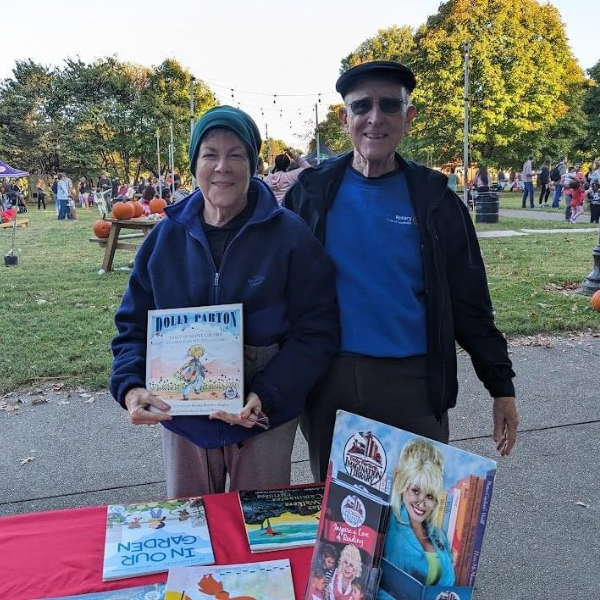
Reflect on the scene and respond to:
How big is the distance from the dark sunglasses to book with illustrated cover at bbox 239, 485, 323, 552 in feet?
4.20

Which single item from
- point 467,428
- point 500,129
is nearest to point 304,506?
point 467,428

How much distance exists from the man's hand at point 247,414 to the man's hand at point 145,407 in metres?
0.15

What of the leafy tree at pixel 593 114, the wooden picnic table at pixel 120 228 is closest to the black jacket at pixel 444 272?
the wooden picnic table at pixel 120 228

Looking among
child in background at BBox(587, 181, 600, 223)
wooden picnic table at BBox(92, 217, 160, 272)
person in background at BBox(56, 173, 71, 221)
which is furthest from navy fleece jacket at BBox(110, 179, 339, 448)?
person in background at BBox(56, 173, 71, 221)

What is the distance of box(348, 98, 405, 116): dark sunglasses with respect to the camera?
2.05 meters

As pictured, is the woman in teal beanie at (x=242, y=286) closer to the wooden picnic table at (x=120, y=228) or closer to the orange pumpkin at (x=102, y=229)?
the wooden picnic table at (x=120, y=228)

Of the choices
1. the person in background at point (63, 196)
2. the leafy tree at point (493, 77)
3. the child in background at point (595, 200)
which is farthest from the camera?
the leafy tree at point (493, 77)

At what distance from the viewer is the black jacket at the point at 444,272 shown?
6.72 feet

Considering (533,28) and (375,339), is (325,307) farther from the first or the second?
(533,28)

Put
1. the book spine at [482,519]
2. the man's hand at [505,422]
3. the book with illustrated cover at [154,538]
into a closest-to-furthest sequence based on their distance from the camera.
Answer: the book spine at [482,519] < the book with illustrated cover at [154,538] < the man's hand at [505,422]

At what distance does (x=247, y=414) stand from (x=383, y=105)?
1097mm

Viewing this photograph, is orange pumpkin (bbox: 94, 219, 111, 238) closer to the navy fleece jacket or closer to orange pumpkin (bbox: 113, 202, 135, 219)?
orange pumpkin (bbox: 113, 202, 135, 219)

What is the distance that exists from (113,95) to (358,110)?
49.6 metres

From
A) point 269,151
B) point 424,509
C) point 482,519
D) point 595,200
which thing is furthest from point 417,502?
point 269,151
